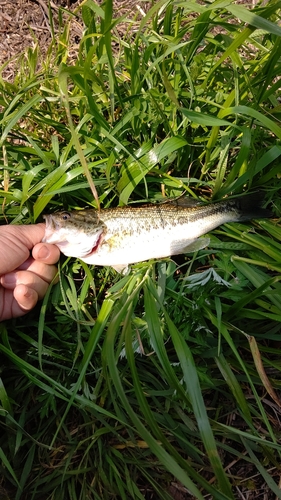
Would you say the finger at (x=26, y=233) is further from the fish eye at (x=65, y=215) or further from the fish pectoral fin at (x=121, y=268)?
the fish pectoral fin at (x=121, y=268)

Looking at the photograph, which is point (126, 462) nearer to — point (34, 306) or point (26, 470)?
point (26, 470)

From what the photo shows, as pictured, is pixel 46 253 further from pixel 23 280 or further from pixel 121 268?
pixel 121 268

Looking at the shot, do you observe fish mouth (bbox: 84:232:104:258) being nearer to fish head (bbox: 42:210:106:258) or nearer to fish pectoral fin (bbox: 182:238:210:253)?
fish head (bbox: 42:210:106:258)

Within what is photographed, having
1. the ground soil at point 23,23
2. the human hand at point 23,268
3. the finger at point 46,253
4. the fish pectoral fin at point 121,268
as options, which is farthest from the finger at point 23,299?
the ground soil at point 23,23

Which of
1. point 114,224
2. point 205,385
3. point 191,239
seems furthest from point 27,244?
point 205,385

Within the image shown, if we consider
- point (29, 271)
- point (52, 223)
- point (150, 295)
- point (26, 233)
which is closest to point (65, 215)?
point (52, 223)

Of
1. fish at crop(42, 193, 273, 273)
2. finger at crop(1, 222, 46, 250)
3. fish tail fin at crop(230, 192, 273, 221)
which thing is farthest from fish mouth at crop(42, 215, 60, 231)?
fish tail fin at crop(230, 192, 273, 221)
